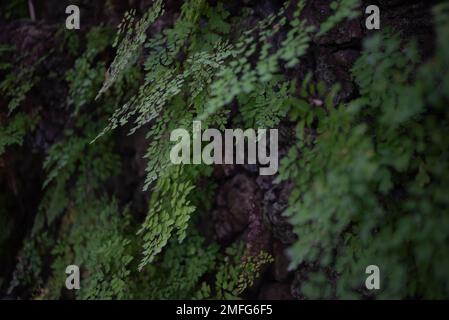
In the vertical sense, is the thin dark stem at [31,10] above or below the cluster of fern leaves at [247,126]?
above

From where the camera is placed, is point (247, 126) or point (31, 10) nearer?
point (247, 126)

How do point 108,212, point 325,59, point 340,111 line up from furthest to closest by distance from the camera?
point 108,212, point 325,59, point 340,111

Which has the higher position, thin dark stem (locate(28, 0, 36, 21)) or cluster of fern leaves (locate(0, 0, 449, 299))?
thin dark stem (locate(28, 0, 36, 21))

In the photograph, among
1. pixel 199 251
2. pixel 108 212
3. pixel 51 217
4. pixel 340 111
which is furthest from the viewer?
pixel 51 217

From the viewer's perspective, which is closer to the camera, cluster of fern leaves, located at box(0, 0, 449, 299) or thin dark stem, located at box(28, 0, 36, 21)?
cluster of fern leaves, located at box(0, 0, 449, 299)

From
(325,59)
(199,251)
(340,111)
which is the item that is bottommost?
(199,251)

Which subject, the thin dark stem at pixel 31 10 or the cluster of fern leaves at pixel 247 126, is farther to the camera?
the thin dark stem at pixel 31 10

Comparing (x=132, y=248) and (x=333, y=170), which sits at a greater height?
(x=333, y=170)

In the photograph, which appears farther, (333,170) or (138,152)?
(138,152)

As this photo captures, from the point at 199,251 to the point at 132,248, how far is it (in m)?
0.47

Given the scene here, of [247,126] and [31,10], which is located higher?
[31,10]

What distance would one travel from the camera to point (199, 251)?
3318 mm

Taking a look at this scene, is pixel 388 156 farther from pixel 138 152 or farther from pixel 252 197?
pixel 138 152

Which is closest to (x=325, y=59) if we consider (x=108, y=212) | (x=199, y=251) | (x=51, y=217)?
(x=199, y=251)
